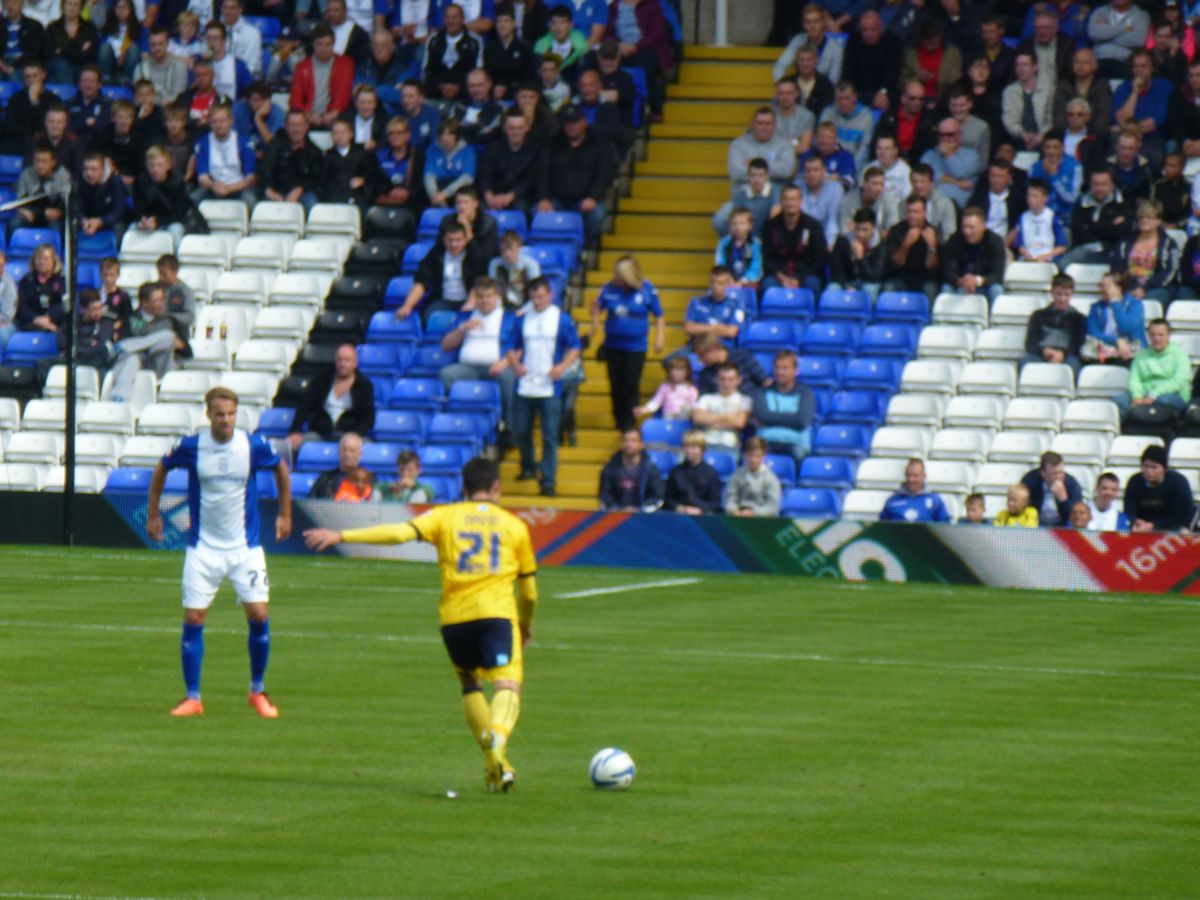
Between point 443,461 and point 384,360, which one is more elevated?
point 384,360

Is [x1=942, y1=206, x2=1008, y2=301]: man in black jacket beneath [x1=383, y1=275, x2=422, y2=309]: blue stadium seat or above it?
above

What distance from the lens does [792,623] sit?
808 inches

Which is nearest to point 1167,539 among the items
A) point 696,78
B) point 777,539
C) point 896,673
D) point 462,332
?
point 777,539

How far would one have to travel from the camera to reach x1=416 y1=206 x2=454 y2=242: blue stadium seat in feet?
97.9

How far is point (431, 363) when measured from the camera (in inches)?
1115

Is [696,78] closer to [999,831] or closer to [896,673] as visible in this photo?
[896,673]

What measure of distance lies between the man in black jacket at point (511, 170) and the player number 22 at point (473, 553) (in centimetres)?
1757

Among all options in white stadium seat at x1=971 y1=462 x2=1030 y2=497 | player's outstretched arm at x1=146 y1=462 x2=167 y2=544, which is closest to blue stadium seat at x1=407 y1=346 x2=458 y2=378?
white stadium seat at x1=971 y1=462 x2=1030 y2=497

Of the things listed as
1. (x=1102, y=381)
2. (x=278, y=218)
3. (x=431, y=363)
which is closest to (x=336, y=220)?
(x=278, y=218)

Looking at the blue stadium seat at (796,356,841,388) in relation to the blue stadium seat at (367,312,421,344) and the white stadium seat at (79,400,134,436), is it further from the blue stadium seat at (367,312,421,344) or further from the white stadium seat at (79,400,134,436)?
the white stadium seat at (79,400,134,436)

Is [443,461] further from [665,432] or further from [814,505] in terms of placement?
[814,505]

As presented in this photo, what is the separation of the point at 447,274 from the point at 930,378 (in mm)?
6129

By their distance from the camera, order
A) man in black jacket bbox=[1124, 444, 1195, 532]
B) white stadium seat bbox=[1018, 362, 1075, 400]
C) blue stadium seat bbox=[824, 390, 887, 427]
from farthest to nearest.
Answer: blue stadium seat bbox=[824, 390, 887, 427] < white stadium seat bbox=[1018, 362, 1075, 400] < man in black jacket bbox=[1124, 444, 1195, 532]

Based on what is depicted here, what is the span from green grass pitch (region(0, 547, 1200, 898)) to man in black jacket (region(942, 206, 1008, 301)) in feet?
19.0
